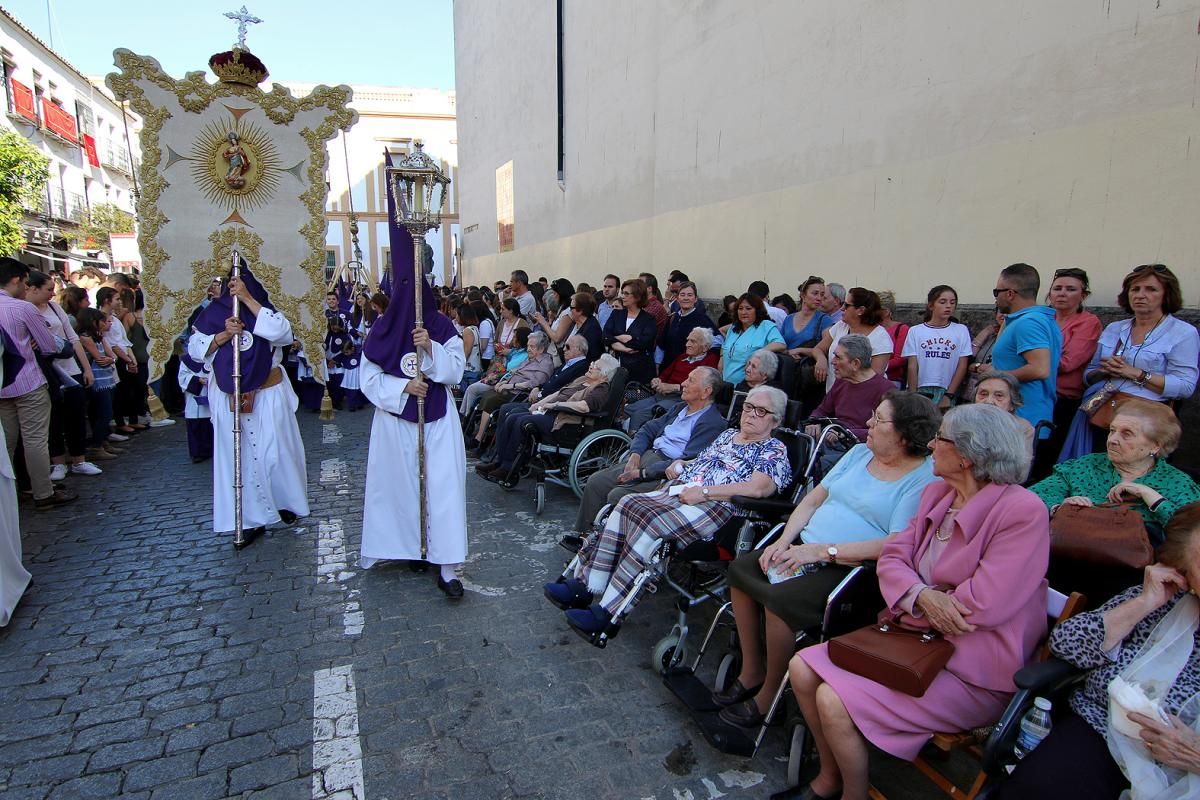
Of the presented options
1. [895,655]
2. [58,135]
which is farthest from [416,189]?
[58,135]

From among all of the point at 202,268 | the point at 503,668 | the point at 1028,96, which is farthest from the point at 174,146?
the point at 1028,96

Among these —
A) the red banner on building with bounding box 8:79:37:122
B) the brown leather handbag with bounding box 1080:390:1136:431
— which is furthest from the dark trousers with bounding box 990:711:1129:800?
the red banner on building with bounding box 8:79:37:122

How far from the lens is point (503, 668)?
10.9ft

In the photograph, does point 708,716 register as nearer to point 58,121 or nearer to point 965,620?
point 965,620

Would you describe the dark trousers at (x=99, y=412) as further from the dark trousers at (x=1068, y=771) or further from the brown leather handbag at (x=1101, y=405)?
the brown leather handbag at (x=1101, y=405)

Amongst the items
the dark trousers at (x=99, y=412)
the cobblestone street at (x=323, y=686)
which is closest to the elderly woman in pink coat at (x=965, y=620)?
the cobblestone street at (x=323, y=686)

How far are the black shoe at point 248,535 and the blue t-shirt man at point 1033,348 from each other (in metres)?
5.10

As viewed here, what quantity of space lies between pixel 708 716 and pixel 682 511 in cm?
100

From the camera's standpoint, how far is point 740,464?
3.76 m

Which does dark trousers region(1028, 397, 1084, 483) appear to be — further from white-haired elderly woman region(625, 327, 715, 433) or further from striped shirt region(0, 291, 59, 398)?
striped shirt region(0, 291, 59, 398)

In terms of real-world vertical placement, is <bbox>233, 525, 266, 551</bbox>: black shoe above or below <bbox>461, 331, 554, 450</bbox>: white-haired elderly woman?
below

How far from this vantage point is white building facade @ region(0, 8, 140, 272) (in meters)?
22.2

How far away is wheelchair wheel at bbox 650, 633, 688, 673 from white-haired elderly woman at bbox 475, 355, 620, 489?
8.91 feet

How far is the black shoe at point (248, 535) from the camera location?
15.9ft
